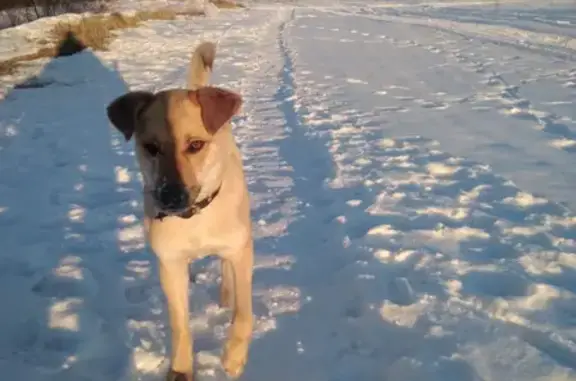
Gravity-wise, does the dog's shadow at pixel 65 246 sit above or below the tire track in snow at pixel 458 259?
below

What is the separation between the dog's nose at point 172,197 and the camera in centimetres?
274

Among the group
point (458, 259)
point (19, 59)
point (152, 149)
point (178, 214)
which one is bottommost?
point (19, 59)

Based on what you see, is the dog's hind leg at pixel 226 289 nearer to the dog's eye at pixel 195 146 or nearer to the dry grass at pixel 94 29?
the dog's eye at pixel 195 146

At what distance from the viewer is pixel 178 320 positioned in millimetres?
2998

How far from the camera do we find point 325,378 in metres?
2.90

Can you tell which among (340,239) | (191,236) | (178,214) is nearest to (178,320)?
(191,236)

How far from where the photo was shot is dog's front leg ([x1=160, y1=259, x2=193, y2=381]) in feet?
9.62

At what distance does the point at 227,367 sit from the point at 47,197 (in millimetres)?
3359

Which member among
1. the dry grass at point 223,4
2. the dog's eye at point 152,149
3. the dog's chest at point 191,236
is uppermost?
the dog's eye at point 152,149

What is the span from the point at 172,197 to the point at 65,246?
83.8 inches

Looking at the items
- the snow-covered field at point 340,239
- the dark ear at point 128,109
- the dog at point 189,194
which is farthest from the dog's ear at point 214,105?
the snow-covered field at point 340,239

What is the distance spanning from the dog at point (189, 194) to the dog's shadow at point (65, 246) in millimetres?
532

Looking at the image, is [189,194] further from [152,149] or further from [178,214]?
[152,149]

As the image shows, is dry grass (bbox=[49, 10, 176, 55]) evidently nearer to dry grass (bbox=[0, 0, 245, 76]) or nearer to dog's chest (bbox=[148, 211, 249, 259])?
dry grass (bbox=[0, 0, 245, 76])
